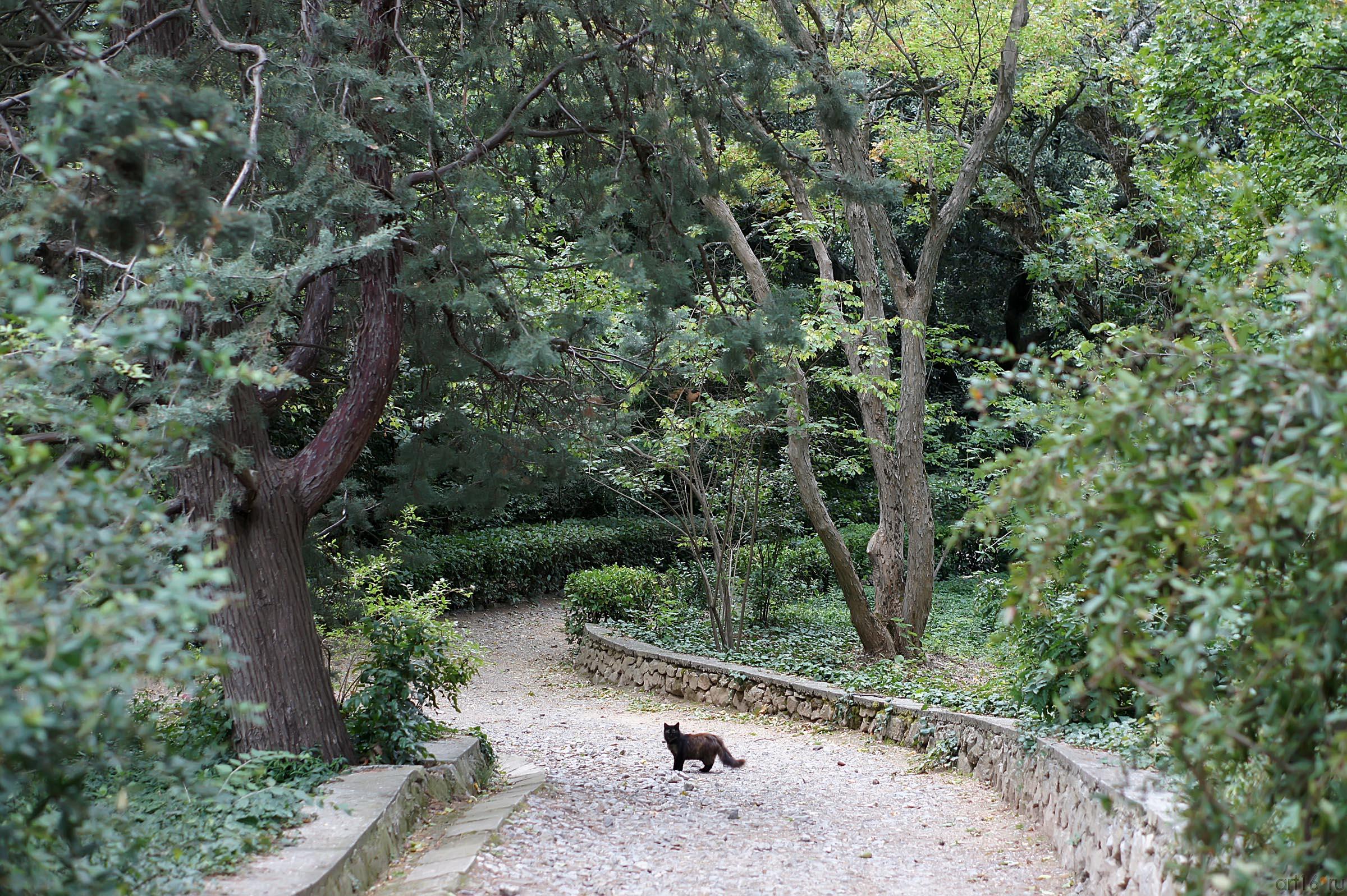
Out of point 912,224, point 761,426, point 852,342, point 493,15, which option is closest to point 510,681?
point 761,426

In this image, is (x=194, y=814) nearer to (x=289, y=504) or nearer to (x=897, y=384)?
(x=289, y=504)

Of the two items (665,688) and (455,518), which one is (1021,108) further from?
(455,518)

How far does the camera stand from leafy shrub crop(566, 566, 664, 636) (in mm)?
13656

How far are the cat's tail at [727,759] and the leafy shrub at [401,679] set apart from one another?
175 cm

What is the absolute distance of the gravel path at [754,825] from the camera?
4441mm

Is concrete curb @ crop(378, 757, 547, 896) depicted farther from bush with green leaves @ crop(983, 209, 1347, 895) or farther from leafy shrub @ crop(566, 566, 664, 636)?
leafy shrub @ crop(566, 566, 664, 636)

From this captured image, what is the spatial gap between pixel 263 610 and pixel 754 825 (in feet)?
9.38

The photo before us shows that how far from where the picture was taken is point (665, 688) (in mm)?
10812

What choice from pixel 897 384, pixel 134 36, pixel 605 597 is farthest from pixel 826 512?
pixel 134 36

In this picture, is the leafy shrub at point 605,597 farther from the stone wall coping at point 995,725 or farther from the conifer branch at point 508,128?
the conifer branch at point 508,128

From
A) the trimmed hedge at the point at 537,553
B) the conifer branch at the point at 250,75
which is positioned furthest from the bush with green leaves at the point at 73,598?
the trimmed hedge at the point at 537,553

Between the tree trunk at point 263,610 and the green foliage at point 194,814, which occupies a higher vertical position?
the tree trunk at point 263,610

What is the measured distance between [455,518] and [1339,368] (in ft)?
54.1

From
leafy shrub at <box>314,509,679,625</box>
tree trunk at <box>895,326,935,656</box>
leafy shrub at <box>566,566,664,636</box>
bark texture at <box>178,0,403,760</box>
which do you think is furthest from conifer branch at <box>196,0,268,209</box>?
leafy shrub at <box>566,566,664,636</box>
